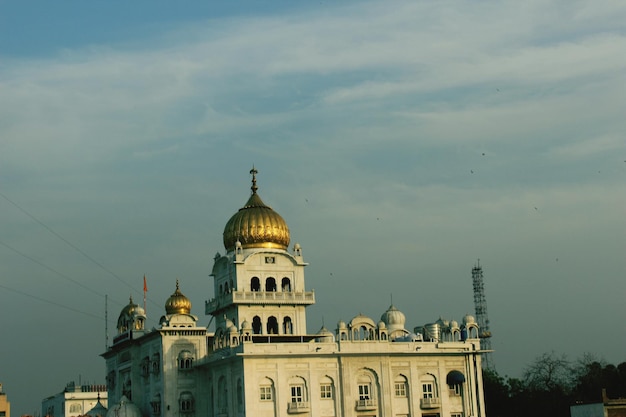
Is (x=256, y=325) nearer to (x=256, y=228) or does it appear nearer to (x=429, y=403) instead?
(x=256, y=228)

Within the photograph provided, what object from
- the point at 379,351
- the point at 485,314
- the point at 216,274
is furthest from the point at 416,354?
the point at 485,314

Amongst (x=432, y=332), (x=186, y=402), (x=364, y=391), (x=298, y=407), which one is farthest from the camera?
(x=432, y=332)

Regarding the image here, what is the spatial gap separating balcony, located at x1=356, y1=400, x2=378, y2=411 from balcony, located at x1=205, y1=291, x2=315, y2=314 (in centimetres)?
1028

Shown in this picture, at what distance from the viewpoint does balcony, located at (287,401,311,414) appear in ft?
232

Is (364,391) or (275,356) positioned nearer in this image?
(275,356)

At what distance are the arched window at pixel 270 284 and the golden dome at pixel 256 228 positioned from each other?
2.71 meters

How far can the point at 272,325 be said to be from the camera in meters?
79.8

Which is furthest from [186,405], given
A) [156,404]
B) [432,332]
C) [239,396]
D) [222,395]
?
[432,332]

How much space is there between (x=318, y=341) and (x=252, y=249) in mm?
10398

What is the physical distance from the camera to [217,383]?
7488 centimetres

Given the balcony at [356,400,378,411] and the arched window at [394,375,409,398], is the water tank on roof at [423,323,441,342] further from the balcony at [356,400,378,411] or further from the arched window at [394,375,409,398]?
the balcony at [356,400,378,411]

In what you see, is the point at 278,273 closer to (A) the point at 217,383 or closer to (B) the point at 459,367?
(A) the point at 217,383

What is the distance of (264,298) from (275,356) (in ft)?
27.9

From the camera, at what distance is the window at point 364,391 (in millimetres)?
73500
